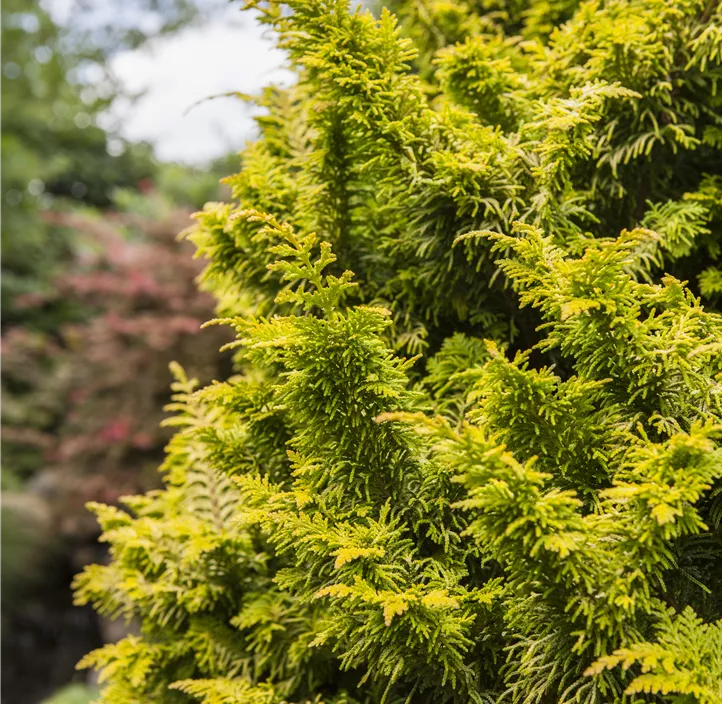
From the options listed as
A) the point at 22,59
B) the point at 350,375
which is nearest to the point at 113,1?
the point at 22,59

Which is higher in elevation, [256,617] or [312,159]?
[312,159]

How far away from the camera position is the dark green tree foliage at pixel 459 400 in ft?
3.39

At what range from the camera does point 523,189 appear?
57.1 inches

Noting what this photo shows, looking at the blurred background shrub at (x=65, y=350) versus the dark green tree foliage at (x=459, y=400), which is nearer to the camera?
the dark green tree foliage at (x=459, y=400)

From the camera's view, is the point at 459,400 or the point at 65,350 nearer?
the point at 459,400

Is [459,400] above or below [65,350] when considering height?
below

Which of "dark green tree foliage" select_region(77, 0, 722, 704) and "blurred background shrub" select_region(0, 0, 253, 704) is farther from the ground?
"blurred background shrub" select_region(0, 0, 253, 704)

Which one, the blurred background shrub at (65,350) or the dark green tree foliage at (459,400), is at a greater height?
the blurred background shrub at (65,350)

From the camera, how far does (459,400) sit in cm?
151

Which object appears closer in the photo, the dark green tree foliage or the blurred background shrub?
the dark green tree foliage

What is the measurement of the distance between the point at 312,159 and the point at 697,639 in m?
1.36

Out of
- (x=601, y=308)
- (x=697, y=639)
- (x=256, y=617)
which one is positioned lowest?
(x=697, y=639)

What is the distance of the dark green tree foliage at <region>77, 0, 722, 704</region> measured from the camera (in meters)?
1.03

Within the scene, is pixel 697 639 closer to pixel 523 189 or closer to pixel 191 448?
pixel 523 189
